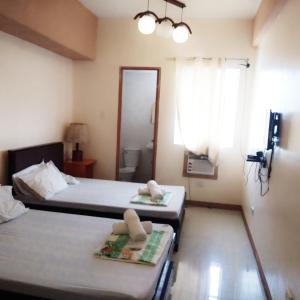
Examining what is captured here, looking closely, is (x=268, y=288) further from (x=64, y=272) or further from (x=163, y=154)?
(x=163, y=154)

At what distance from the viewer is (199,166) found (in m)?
4.51

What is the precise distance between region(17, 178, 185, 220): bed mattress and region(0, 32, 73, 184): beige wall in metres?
0.71

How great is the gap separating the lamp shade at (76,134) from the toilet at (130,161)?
42.7 inches

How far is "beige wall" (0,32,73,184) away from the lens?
3.14 m

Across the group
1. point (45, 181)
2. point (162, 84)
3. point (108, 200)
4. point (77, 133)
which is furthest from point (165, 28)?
point (45, 181)

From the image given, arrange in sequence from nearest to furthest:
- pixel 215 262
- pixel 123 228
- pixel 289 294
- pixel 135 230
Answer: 1. pixel 289 294
2. pixel 135 230
3. pixel 123 228
4. pixel 215 262

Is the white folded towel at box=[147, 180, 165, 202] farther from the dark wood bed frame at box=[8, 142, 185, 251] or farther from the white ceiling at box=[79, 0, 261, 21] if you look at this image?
the white ceiling at box=[79, 0, 261, 21]

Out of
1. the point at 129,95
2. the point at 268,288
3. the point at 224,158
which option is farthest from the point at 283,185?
the point at 129,95

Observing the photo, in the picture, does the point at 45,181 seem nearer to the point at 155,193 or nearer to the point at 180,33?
the point at 155,193

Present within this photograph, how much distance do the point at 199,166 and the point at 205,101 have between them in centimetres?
99

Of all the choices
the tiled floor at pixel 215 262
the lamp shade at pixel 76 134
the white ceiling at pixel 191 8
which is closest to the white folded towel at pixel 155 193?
the tiled floor at pixel 215 262

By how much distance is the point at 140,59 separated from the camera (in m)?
4.45

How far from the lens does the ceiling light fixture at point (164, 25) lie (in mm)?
3324

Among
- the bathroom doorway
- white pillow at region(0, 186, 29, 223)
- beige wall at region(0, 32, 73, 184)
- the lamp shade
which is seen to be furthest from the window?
white pillow at region(0, 186, 29, 223)
